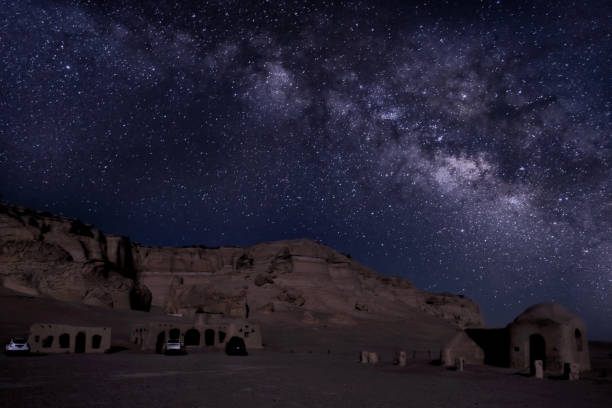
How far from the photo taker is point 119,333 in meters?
40.9

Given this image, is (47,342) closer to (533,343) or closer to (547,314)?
(533,343)

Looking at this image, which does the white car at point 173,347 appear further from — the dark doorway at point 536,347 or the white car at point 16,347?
the dark doorway at point 536,347

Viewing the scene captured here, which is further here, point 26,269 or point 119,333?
point 26,269

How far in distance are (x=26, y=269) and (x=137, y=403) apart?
188ft

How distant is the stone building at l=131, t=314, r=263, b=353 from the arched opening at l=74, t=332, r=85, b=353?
14.0 ft

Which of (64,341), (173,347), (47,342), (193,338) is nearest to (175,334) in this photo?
(193,338)

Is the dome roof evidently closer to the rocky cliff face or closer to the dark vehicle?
the dark vehicle

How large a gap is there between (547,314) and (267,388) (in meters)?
18.7

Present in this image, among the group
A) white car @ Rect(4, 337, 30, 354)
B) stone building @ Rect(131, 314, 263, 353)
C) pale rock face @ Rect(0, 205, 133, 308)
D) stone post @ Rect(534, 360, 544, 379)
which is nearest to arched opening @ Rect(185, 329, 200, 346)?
stone building @ Rect(131, 314, 263, 353)

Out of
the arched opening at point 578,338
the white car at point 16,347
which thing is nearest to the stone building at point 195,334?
the white car at point 16,347

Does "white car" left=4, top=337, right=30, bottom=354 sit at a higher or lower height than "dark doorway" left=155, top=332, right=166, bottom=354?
higher

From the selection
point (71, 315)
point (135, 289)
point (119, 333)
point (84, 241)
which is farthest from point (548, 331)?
point (84, 241)

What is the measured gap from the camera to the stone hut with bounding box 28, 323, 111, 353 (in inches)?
1152

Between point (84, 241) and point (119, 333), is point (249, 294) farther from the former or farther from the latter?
point (84, 241)
